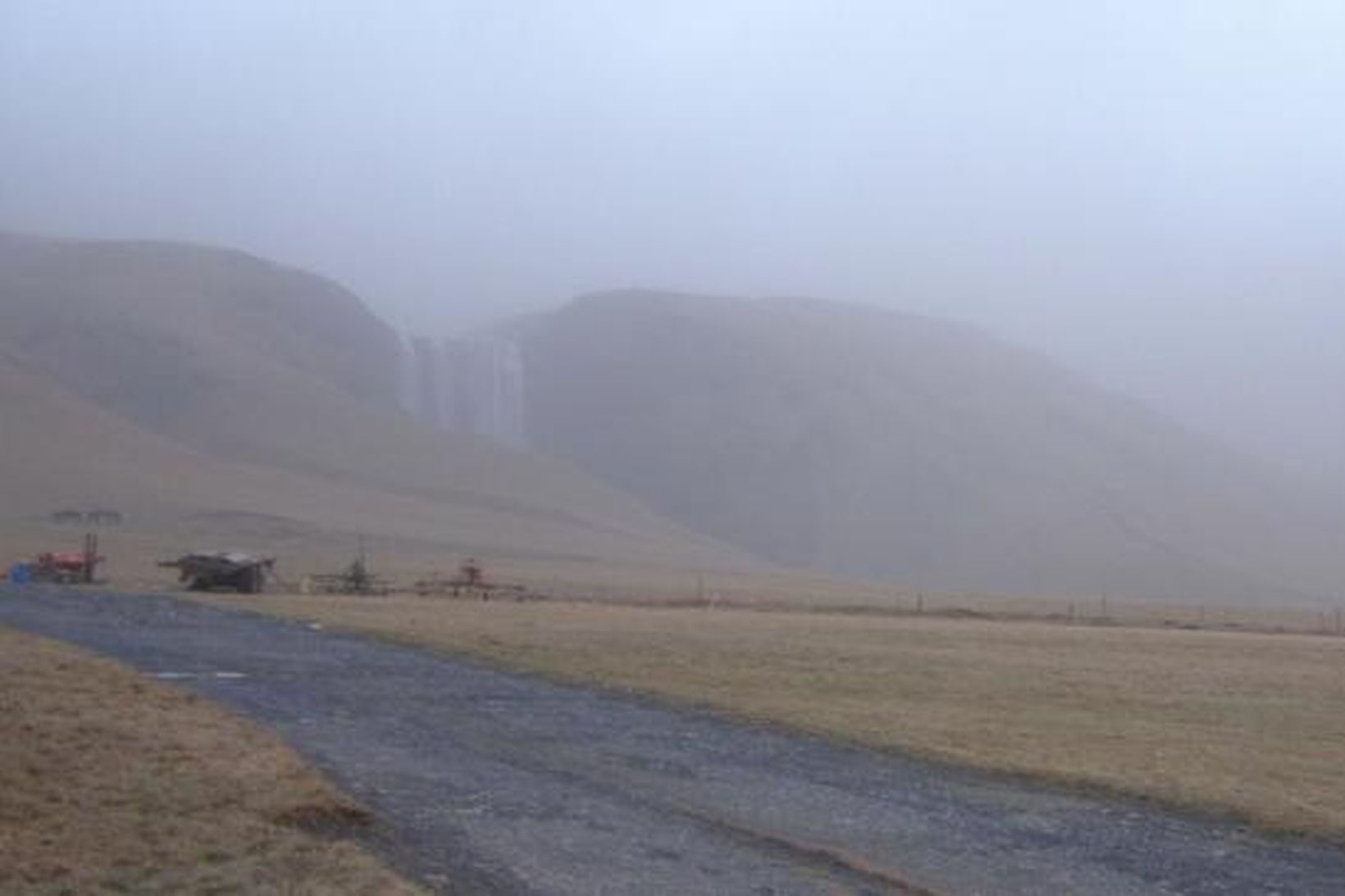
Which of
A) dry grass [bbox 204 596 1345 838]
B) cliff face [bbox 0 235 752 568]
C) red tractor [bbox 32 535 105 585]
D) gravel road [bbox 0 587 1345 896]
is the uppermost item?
cliff face [bbox 0 235 752 568]

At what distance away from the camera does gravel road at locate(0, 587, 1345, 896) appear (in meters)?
12.5

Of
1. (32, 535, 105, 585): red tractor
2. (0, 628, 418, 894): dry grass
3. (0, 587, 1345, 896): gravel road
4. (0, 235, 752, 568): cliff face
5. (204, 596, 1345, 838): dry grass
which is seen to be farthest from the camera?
(0, 235, 752, 568): cliff face

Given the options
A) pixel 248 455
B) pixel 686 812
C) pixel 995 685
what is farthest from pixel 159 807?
pixel 248 455

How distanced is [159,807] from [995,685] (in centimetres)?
1993

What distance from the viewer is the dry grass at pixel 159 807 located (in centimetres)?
1110

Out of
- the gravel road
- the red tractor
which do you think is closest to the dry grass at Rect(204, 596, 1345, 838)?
the gravel road

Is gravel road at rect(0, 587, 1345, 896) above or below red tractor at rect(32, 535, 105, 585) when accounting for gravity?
below

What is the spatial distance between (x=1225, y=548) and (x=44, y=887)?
617ft

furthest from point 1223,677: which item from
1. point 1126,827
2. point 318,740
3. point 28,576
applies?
point 28,576

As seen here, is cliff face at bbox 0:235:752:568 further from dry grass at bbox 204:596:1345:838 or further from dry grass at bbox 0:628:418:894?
dry grass at bbox 0:628:418:894

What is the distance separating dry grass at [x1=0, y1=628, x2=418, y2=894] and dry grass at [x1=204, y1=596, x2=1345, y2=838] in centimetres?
816

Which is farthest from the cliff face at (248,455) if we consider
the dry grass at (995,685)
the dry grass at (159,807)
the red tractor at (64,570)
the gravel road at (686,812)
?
the dry grass at (159,807)

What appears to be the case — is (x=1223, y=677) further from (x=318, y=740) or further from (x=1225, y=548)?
(x=1225, y=548)

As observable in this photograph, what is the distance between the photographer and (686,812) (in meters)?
14.9
